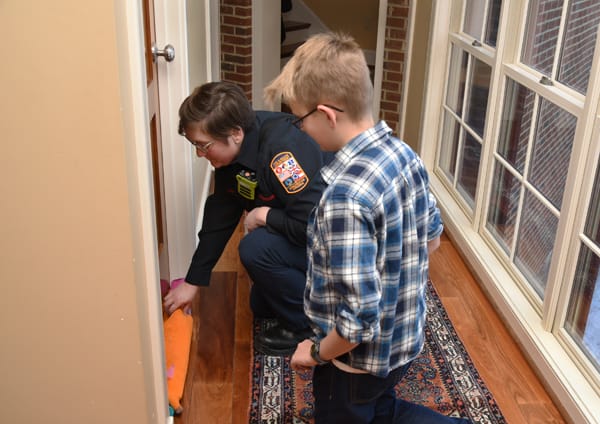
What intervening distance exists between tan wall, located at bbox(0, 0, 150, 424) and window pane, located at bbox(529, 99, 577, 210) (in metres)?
1.59

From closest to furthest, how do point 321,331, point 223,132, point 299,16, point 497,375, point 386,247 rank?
1. point 386,247
2. point 321,331
3. point 223,132
4. point 497,375
5. point 299,16

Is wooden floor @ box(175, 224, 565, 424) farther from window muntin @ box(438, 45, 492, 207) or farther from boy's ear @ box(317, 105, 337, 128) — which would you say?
boy's ear @ box(317, 105, 337, 128)

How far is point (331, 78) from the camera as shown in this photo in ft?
4.57

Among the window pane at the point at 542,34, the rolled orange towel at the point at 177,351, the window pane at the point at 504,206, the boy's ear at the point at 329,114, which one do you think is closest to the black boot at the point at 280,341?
the rolled orange towel at the point at 177,351

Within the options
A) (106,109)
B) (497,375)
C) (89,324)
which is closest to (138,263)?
(89,324)

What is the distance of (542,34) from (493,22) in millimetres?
586

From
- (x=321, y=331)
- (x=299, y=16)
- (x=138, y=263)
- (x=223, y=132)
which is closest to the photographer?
(x=321, y=331)

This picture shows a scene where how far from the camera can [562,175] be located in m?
2.47

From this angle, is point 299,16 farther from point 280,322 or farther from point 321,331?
point 321,331

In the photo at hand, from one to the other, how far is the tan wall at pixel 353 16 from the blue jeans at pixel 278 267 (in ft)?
14.6

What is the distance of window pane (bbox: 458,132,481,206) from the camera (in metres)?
3.39

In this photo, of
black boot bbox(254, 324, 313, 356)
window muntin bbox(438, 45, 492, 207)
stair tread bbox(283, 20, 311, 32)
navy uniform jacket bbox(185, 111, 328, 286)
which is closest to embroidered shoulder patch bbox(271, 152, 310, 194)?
navy uniform jacket bbox(185, 111, 328, 286)

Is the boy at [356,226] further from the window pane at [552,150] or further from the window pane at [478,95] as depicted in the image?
the window pane at [478,95]

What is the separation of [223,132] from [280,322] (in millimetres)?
760
